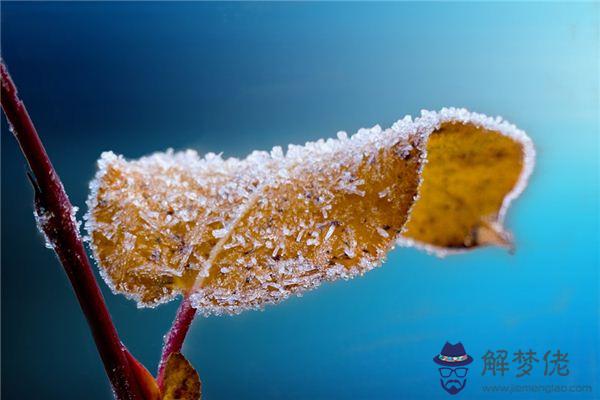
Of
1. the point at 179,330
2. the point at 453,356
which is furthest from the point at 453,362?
the point at 179,330

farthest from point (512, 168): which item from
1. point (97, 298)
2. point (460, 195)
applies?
point (97, 298)

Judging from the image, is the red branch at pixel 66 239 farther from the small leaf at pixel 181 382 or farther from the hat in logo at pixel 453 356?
the hat in logo at pixel 453 356

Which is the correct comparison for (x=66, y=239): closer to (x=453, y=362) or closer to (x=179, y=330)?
(x=179, y=330)

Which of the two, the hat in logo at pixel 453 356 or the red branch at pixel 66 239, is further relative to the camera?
the hat in logo at pixel 453 356

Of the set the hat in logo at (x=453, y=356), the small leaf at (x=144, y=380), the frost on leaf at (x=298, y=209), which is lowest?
the small leaf at (x=144, y=380)

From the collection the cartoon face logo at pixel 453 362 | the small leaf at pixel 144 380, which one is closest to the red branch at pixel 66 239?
the small leaf at pixel 144 380

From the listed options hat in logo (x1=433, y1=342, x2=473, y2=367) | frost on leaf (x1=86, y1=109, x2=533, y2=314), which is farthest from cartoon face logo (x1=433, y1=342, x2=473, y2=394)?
frost on leaf (x1=86, y1=109, x2=533, y2=314)
